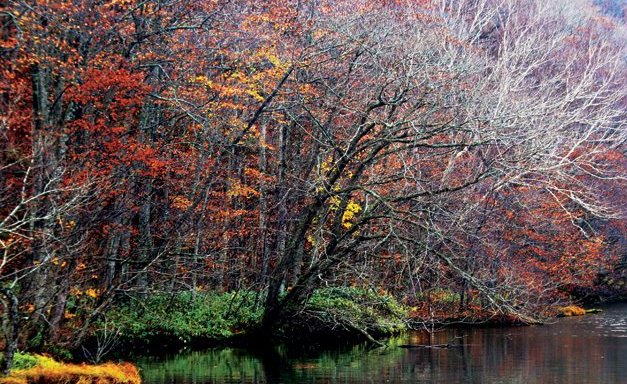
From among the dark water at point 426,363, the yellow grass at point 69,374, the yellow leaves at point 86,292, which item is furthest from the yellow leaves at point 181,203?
the yellow grass at point 69,374

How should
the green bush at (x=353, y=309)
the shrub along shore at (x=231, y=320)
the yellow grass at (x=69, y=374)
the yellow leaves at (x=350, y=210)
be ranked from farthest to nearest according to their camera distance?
the yellow leaves at (x=350, y=210) → the green bush at (x=353, y=309) → the shrub along shore at (x=231, y=320) → the yellow grass at (x=69, y=374)

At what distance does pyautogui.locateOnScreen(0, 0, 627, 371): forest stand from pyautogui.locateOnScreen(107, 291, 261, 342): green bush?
0.06m

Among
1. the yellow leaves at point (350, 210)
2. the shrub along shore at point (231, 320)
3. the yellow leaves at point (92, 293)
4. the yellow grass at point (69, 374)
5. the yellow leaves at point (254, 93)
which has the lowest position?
the yellow grass at point (69, 374)

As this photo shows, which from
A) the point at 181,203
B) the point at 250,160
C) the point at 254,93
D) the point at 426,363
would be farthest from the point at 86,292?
the point at 250,160

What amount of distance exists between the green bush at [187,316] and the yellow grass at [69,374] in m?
4.11

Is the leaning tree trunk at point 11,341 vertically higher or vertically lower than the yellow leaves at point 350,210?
lower

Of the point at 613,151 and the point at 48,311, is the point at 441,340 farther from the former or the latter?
the point at 613,151

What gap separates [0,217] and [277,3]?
1072 cm

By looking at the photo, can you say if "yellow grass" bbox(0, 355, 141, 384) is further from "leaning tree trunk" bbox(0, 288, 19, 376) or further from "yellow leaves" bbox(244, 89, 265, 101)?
"yellow leaves" bbox(244, 89, 265, 101)

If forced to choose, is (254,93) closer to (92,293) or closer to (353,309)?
(353,309)

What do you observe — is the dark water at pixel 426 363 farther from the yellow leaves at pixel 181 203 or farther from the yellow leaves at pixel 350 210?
the yellow leaves at pixel 181 203

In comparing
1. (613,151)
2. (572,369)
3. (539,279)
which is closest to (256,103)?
(572,369)

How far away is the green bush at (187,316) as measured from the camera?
18641 mm

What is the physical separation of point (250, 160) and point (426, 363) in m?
11.7
